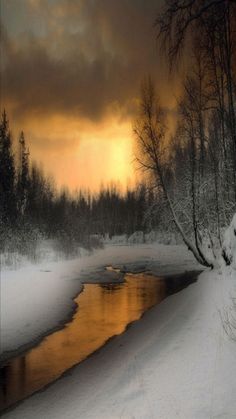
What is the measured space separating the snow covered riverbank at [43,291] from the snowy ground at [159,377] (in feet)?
10.5

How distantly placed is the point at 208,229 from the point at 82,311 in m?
7.75

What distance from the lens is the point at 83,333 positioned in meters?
14.0

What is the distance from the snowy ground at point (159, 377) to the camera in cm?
646

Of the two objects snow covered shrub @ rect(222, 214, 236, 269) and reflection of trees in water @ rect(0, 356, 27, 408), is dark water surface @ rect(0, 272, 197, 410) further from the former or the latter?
snow covered shrub @ rect(222, 214, 236, 269)

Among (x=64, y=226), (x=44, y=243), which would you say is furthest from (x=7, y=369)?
(x=64, y=226)

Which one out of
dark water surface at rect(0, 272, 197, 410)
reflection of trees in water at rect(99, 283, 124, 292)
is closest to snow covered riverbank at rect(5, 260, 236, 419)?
dark water surface at rect(0, 272, 197, 410)

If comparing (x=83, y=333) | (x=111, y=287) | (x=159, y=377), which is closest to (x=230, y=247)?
(x=83, y=333)

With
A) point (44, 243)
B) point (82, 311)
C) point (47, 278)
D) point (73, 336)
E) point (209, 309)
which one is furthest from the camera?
point (44, 243)

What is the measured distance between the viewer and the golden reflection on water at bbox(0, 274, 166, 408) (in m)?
9.88

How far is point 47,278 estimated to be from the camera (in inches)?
965

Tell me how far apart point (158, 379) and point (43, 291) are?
13621 millimetres

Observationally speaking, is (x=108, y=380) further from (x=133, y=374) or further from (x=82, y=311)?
(x=82, y=311)

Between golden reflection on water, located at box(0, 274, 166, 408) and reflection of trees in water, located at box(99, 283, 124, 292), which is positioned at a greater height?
reflection of trees in water, located at box(99, 283, 124, 292)

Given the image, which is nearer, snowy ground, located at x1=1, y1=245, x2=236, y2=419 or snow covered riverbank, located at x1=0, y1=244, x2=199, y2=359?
snowy ground, located at x1=1, y1=245, x2=236, y2=419
